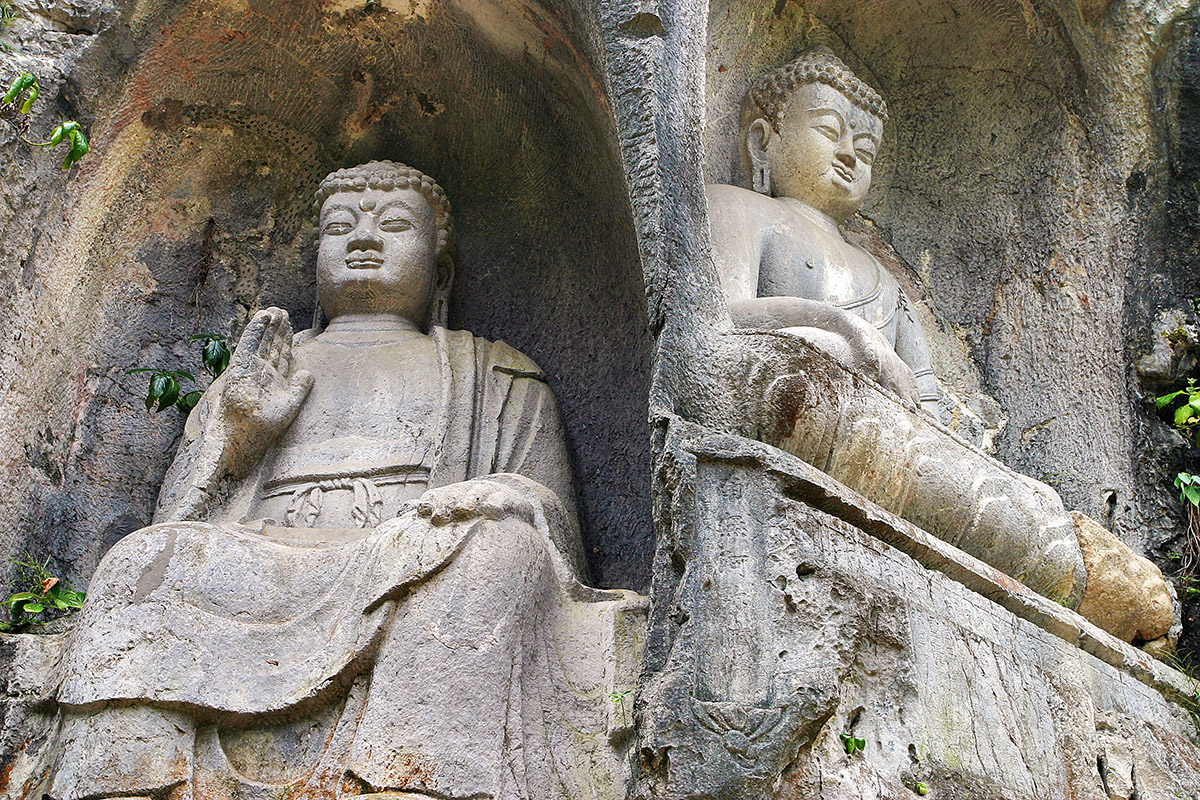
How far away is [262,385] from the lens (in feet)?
14.6

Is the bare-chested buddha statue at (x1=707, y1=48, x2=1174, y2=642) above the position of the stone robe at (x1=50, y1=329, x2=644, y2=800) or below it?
above

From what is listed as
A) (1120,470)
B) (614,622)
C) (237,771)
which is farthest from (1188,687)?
(237,771)

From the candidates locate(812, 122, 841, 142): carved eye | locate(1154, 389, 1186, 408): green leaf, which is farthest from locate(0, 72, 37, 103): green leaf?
locate(1154, 389, 1186, 408): green leaf

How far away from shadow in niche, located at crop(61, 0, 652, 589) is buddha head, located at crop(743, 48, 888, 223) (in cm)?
62

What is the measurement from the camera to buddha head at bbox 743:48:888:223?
16.1 ft

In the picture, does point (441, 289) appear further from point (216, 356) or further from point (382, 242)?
point (216, 356)

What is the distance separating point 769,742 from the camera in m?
2.85

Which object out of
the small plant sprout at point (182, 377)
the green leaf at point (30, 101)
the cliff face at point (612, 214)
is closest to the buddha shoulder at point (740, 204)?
the cliff face at point (612, 214)

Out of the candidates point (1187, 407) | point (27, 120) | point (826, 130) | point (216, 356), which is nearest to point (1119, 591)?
point (1187, 407)

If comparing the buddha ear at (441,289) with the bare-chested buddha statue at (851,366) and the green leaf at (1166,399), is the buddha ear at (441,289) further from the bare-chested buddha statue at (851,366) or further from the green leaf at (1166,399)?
the green leaf at (1166,399)

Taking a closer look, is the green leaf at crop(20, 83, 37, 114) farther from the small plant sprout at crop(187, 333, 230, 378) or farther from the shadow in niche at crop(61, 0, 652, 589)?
the small plant sprout at crop(187, 333, 230, 378)

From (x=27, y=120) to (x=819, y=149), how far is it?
2650 mm

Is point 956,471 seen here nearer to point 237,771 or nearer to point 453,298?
point 237,771

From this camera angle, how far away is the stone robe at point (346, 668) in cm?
327
